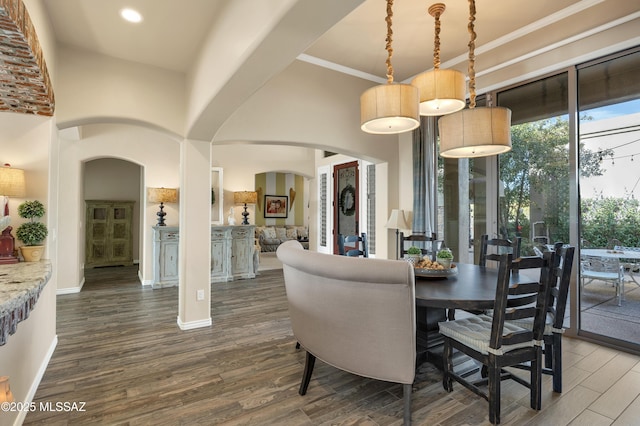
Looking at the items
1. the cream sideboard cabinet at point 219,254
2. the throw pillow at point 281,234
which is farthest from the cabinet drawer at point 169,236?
the throw pillow at point 281,234

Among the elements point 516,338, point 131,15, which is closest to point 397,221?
point 516,338

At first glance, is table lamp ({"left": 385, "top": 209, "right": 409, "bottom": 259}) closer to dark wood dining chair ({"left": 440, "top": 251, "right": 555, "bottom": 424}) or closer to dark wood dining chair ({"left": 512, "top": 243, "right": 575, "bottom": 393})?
dark wood dining chair ({"left": 512, "top": 243, "right": 575, "bottom": 393})

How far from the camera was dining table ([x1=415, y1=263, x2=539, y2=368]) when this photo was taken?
203cm

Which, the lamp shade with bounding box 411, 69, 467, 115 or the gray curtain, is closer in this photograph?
the lamp shade with bounding box 411, 69, 467, 115

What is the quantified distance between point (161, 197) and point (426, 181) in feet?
14.9

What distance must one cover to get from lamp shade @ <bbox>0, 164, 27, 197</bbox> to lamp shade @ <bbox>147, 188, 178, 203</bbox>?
3.34 meters

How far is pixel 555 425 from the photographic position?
201 centimetres

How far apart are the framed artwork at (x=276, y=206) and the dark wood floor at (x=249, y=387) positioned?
8037 millimetres

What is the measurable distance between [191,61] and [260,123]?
1.03 meters

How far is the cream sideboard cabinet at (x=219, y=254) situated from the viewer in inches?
226

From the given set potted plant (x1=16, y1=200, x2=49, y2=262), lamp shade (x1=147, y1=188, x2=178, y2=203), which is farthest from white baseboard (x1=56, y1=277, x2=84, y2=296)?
potted plant (x1=16, y1=200, x2=49, y2=262)

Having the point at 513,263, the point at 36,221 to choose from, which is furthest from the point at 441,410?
the point at 36,221

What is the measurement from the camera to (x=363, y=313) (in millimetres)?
1906

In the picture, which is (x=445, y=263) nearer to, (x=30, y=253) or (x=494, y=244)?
(x=494, y=244)
